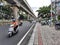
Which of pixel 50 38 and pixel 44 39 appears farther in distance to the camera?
pixel 50 38

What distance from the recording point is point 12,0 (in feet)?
123

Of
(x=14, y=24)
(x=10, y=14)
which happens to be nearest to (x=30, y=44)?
Result: (x=14, y=24)

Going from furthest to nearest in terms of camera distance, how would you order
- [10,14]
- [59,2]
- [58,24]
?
Answer: [59,2]
[10,14]
[58,24]

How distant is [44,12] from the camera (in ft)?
371

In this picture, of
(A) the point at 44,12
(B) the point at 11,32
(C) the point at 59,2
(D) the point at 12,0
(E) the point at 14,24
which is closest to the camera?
(B) the point at 11,32

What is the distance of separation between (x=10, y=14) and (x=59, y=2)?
84.7 feet

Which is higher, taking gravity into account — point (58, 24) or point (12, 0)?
point (12, 0)

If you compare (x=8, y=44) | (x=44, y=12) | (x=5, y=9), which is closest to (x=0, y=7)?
(x=5, y=9)

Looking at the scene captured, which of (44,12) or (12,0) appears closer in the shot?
(12,0)

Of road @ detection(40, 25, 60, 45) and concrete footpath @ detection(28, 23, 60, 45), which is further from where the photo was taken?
road @ detection(40, 25, 60, 45)

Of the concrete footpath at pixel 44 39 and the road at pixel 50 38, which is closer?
the concrete footpath at pixel 44 39

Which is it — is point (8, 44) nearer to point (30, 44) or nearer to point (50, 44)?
point (30, 44)

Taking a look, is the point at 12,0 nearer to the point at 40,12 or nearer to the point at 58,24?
the point at 58,24

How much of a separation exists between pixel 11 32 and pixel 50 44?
25.0 ft
